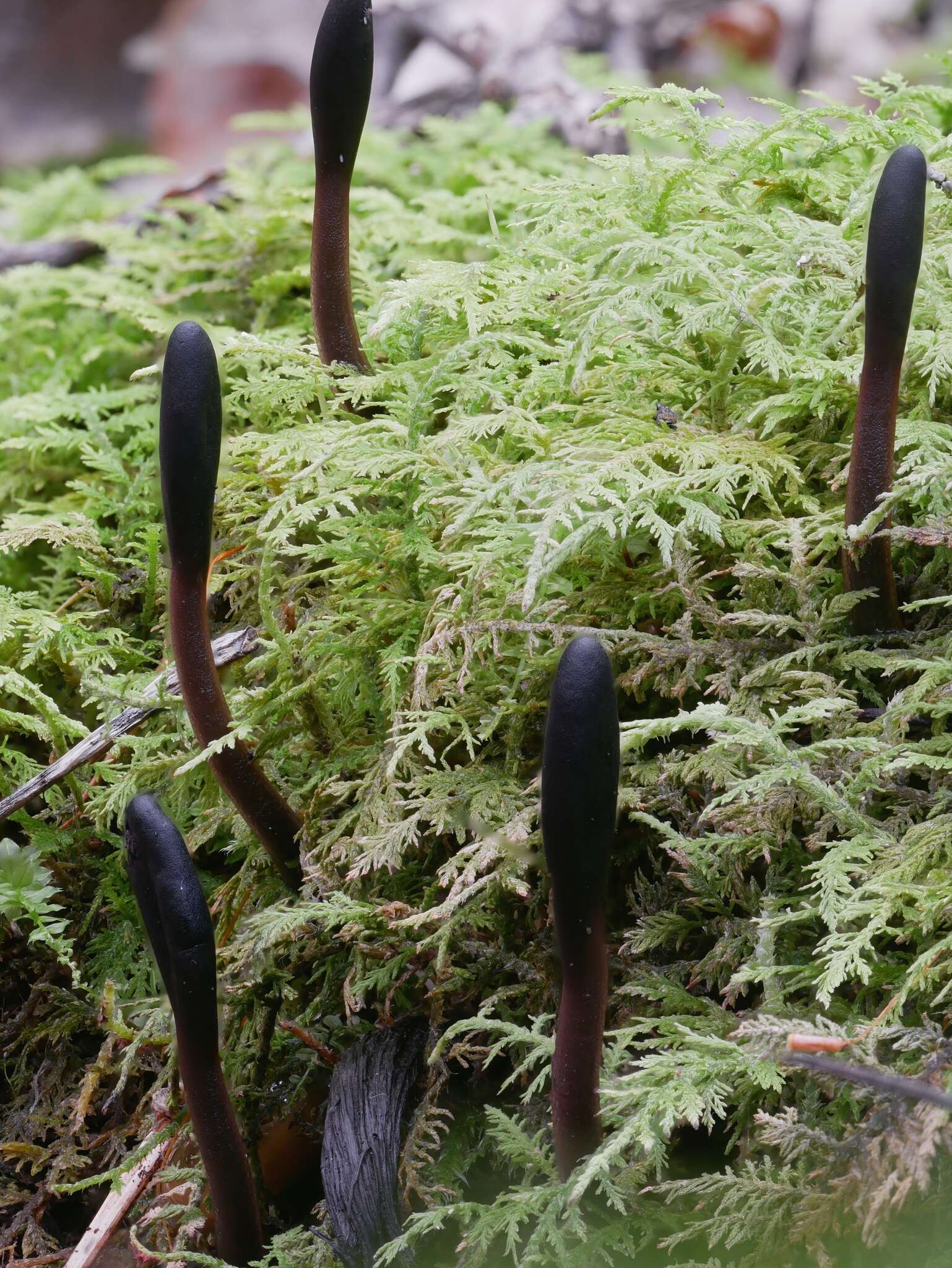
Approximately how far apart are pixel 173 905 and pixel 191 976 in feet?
0.16

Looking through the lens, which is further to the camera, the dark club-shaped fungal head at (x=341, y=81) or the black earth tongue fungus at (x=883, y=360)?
the dark club-shaped fungal head at (x=341, y=81)

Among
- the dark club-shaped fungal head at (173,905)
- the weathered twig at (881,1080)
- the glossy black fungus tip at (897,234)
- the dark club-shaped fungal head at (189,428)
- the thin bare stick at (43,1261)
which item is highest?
the glossy black fungus tip at (897,234)

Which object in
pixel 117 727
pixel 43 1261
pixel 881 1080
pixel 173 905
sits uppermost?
pixel 117 727

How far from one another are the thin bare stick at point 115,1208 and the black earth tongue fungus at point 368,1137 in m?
0.15

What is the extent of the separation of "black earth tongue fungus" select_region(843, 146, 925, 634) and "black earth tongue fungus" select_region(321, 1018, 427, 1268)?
0.50 meters

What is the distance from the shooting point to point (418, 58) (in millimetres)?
3088

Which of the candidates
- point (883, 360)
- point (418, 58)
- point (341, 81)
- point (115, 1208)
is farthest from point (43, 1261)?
point (418, 58)

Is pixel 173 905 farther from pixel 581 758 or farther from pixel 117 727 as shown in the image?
pixel 117 727

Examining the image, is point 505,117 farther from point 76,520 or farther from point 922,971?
point 922,971

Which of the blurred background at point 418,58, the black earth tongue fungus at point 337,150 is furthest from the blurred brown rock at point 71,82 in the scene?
the black earth tongue fungus at point 337,150

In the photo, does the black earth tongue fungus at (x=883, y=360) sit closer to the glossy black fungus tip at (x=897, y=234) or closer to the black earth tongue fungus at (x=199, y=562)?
the glossy black fungus tip at (x=897, y=234)

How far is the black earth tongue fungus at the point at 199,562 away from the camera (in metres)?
0.77

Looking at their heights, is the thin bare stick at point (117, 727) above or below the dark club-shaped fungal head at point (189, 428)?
below

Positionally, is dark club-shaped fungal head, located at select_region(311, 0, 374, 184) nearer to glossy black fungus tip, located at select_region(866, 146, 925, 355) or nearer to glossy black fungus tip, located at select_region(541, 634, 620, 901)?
glossy black fungus tip, located at select_region(866, 146, 925, 355)
